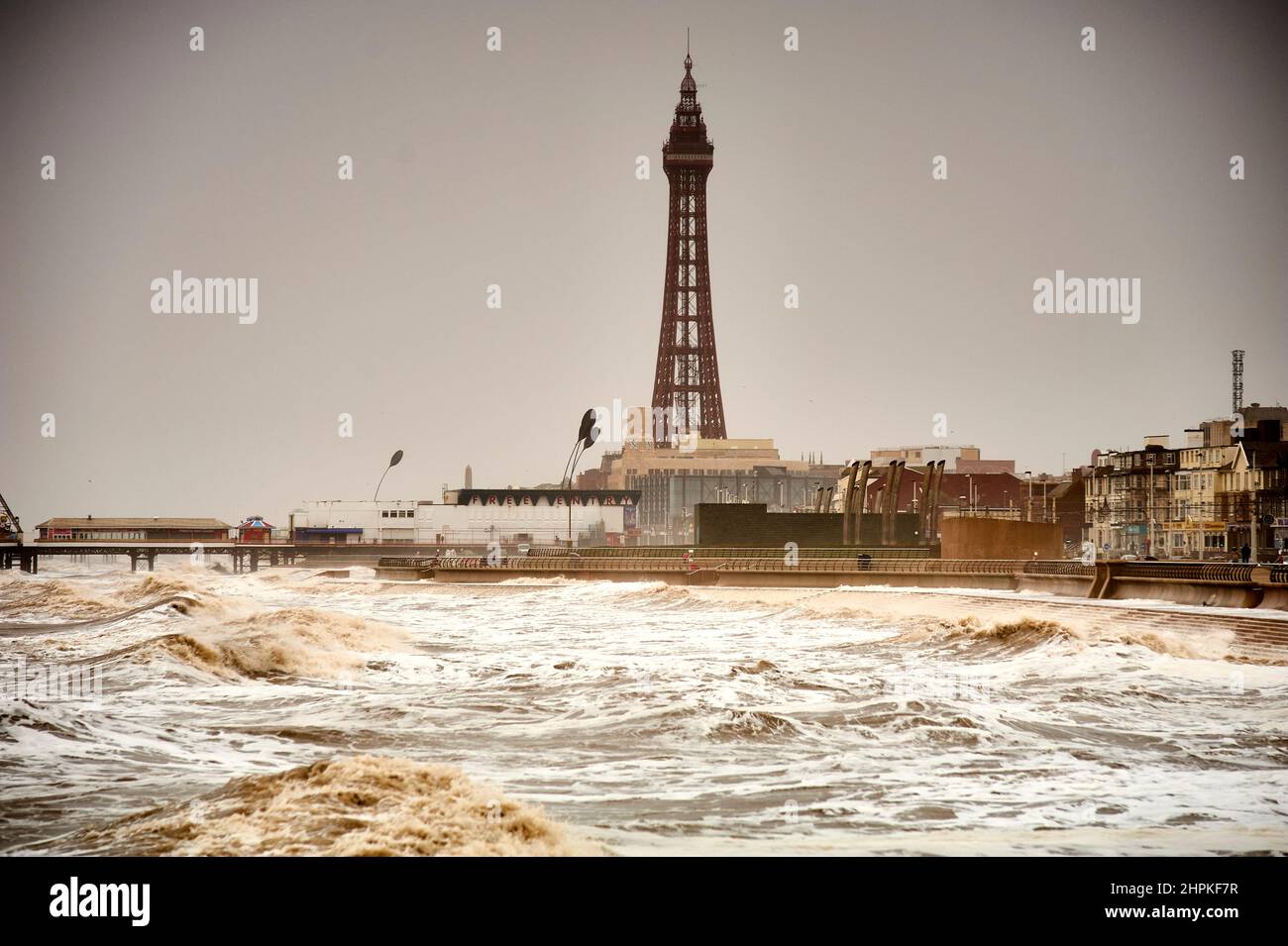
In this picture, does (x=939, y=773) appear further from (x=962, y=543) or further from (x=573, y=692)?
(x=962, y=543)

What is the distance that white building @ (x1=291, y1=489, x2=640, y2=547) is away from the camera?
11850cm

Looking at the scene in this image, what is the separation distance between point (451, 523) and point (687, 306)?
155 ft

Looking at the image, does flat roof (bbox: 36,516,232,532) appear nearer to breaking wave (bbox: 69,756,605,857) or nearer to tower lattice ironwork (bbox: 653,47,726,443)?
tower lattice ironwork (bbox: 653,47,726,443)

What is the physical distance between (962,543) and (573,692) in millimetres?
27687

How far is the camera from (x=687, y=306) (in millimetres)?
150375

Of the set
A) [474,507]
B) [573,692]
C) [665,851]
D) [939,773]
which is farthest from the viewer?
[474,507]

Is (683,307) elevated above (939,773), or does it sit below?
above

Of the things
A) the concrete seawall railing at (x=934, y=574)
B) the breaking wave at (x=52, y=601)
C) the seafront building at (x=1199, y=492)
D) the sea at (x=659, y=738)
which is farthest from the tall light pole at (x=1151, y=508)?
the breaking wave at (x=52, y=601)

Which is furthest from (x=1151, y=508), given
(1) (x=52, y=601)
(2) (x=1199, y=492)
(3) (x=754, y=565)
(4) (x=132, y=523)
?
(4) (x=132, y=523)

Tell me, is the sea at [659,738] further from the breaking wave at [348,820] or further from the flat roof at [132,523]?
the flat roof at [132,523]

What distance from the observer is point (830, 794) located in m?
13.2

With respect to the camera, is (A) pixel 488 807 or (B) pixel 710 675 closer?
(A) pixel 488 807
